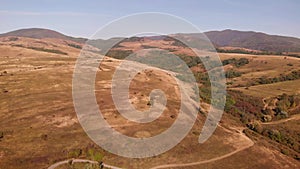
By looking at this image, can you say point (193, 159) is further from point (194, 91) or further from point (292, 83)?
point (292, 83)

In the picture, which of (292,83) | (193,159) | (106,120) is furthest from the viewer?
(292,83)

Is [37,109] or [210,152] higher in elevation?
[37,109]

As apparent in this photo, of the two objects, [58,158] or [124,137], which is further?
[124,137]

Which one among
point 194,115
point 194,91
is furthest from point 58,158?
point 194,91

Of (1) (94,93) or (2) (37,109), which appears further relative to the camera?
(1) (94,93)

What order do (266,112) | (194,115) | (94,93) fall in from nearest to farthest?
(194,115)
(94,93)
(266,112)

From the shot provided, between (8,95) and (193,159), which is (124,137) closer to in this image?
(193,159)

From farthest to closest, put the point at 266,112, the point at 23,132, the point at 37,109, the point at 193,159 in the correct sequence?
the point at 266,112 → the point at 37,109 → the point at 23,132 → the point at 193,159

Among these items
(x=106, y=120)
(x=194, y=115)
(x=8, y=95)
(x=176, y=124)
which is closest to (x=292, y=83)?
(x=194, y=115)

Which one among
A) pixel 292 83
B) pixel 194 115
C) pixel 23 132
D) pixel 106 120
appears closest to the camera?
pixel 23 132
